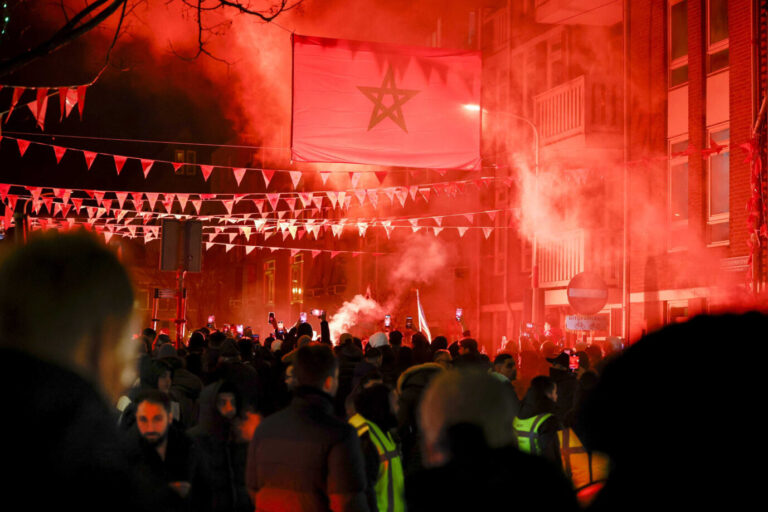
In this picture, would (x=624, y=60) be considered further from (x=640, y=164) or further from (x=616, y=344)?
(x=616, y=344)

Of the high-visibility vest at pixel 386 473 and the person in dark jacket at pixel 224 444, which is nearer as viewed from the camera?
the high-visibility vest at pixel 386 473

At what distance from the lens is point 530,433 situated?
6379mm

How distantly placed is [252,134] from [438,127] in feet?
159

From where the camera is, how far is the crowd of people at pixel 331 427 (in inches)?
51.4

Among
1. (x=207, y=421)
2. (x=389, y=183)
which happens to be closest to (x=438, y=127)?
(x=207, y=421)

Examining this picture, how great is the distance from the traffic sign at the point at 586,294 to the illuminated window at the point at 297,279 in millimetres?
36217

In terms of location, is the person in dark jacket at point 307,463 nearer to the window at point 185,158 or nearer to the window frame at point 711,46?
the window frame at point 711,46

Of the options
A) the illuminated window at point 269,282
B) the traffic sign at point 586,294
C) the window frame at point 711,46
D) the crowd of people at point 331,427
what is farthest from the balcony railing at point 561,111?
the illuminated window at point 269,282

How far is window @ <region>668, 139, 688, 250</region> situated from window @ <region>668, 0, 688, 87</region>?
4.83 ft

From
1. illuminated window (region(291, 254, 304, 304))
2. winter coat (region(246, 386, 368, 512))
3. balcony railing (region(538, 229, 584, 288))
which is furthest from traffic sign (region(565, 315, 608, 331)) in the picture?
illuminated window (region(291, 254, 304, 304))

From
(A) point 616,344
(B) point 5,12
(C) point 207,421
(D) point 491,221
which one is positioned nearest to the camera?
(C) point 207,421

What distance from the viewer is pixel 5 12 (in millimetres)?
8742

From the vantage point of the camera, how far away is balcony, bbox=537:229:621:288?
22.9m

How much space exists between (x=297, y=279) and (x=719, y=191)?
36.8m
